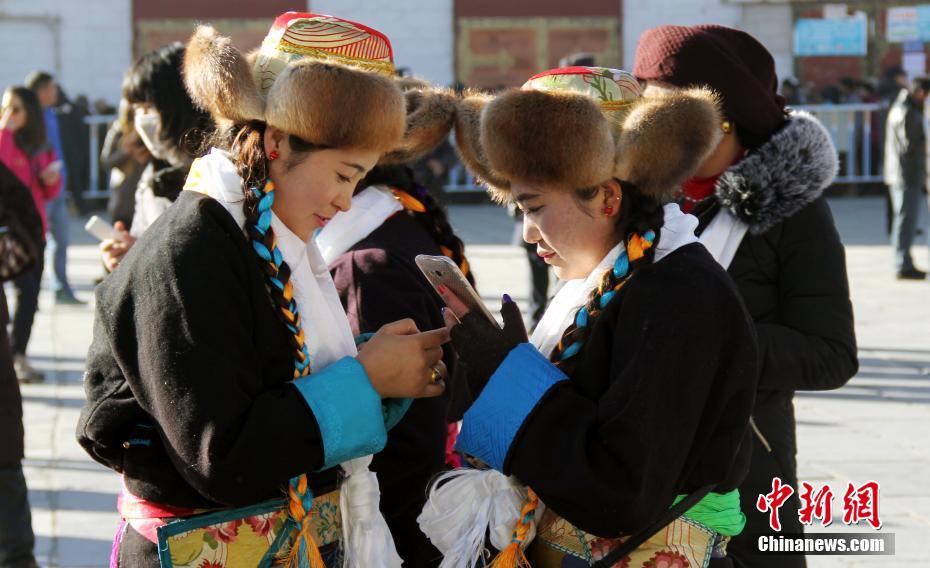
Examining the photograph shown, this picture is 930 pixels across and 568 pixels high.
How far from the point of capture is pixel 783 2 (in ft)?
70.1

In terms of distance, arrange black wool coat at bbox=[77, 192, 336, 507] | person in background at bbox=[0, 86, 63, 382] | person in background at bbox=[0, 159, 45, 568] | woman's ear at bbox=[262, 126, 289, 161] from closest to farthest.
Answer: black wool coat at bbox=[77, 192, 336, 507] < woman's ear at bbox=[262, 126, 289, 161] < person in background at bbox=[0, 159, 45, 568] < person in background at bbox=[0, 86, 63, 382]

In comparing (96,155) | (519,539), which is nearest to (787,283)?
(519,539)

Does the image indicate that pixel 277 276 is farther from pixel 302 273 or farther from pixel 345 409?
pixel 345 409

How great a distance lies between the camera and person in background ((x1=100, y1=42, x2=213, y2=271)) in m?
4.26

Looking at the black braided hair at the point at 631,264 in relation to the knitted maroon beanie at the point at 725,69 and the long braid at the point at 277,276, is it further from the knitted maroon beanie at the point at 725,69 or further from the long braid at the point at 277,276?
the knitted maroon beanie at the point at 725,69

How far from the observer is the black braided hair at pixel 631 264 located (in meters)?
2.12

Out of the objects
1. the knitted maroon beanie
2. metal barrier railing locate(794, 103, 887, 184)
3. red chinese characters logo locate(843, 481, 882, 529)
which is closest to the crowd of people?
the knitted maroon beanie

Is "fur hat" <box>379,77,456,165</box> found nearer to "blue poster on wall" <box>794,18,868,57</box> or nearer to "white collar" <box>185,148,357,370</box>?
"white collar" <box>185,148,357,370</box>

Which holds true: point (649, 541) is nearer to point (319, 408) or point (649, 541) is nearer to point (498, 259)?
point (319, 408)

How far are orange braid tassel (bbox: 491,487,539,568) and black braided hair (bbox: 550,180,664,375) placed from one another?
26cm

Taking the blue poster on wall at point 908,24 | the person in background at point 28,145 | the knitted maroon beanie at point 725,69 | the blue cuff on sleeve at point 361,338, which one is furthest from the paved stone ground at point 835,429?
the blue poster on wall at point 908,24

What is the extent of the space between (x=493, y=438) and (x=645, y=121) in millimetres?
629

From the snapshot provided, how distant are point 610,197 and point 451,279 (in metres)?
0.33

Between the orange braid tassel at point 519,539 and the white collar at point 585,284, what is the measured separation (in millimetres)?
294
